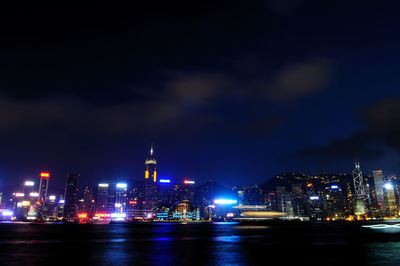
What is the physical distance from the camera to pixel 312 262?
30.9 m

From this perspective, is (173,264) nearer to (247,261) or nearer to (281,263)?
(247,261)

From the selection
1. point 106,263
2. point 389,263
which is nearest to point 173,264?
point 106,263

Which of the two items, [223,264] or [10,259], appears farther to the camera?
[10,259]

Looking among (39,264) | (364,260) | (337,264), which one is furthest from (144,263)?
(364,260)

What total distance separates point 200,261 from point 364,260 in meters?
16.9

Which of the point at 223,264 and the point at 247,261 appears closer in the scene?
the point at 223,264

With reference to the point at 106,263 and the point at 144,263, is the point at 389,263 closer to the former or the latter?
the point at 144,263

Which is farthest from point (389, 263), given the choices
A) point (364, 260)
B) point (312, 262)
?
point (312, 262)

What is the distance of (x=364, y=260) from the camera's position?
32.5 meters

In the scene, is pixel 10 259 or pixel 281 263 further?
pixel 10 259

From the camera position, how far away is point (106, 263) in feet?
103

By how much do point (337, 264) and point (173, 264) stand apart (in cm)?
1549

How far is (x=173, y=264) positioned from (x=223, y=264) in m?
4.75

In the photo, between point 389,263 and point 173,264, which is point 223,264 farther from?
point 389,263
